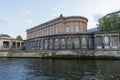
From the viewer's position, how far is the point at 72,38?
5572 centimetres

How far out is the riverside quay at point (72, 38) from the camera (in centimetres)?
5106

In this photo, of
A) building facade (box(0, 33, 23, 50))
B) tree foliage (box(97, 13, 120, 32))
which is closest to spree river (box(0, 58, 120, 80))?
tree foliage (box(97, 13, 120, 32))

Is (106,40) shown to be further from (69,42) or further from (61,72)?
(61,72)

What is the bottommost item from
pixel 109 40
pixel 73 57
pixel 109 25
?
pixel 73 57

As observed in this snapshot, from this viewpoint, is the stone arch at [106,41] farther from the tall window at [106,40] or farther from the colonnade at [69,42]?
the colonnade at [69,42]

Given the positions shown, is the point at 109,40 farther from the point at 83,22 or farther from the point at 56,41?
the point at 83,22

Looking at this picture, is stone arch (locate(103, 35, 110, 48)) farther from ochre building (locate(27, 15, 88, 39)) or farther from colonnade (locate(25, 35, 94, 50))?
ochre building (locate(27, 15, 88, 39))

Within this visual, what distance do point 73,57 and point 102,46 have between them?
9.78m

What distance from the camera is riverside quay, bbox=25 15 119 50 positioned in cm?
5106

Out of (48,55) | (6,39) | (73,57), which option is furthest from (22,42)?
(73,57)

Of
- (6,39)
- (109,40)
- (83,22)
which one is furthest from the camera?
(6,39)

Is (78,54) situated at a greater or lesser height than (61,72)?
greater

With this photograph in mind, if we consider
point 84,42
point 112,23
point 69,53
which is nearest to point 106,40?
point 84,42

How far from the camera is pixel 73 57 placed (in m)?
47.7
